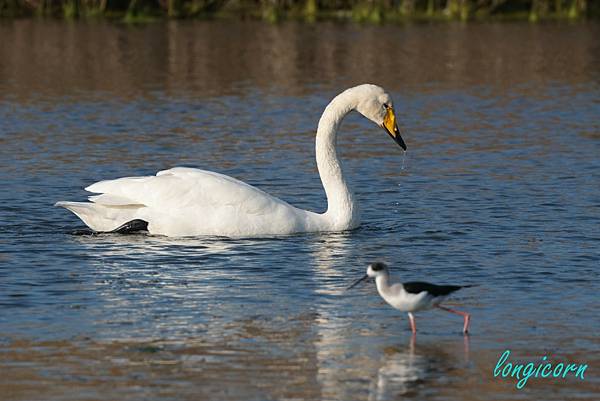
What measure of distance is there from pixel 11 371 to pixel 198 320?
154 cm

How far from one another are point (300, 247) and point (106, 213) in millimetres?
1795

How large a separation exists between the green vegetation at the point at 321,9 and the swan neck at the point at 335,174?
28.2 m

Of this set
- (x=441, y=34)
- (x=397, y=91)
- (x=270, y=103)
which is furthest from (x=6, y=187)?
(x=441, y=34)

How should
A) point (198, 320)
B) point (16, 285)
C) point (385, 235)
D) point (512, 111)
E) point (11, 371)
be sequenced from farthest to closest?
point (512, 111), point (385, 235), point (16, 285), point (198, 320), point (11, 371)

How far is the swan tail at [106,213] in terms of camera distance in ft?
40.7

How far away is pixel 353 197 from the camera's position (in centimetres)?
1280

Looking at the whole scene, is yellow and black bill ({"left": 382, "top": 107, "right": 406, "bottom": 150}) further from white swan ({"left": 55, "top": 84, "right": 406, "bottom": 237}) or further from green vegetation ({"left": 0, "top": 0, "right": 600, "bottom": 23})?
green vegetation ({"left": 0, "top": 0, "right": 600, "bottom": 23})

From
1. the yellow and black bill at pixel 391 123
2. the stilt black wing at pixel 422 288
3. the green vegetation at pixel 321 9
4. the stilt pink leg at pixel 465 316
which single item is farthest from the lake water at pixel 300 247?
the green vegetation at pixel 321 9

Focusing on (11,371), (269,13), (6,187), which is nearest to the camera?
(11,371)

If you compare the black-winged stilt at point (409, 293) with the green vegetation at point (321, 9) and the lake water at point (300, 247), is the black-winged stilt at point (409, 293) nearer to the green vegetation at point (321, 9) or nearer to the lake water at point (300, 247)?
the lake water at point (300, 247)

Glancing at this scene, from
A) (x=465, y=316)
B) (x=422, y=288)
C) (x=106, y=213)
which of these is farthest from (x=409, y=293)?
(x=106, y=213)

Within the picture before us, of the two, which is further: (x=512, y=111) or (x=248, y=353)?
(x=512, y=111)

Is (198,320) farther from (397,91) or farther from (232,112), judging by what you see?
(397,91)

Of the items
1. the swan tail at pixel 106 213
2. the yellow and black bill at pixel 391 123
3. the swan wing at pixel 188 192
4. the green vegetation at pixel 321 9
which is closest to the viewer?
the swan wing at pixel 188 192
